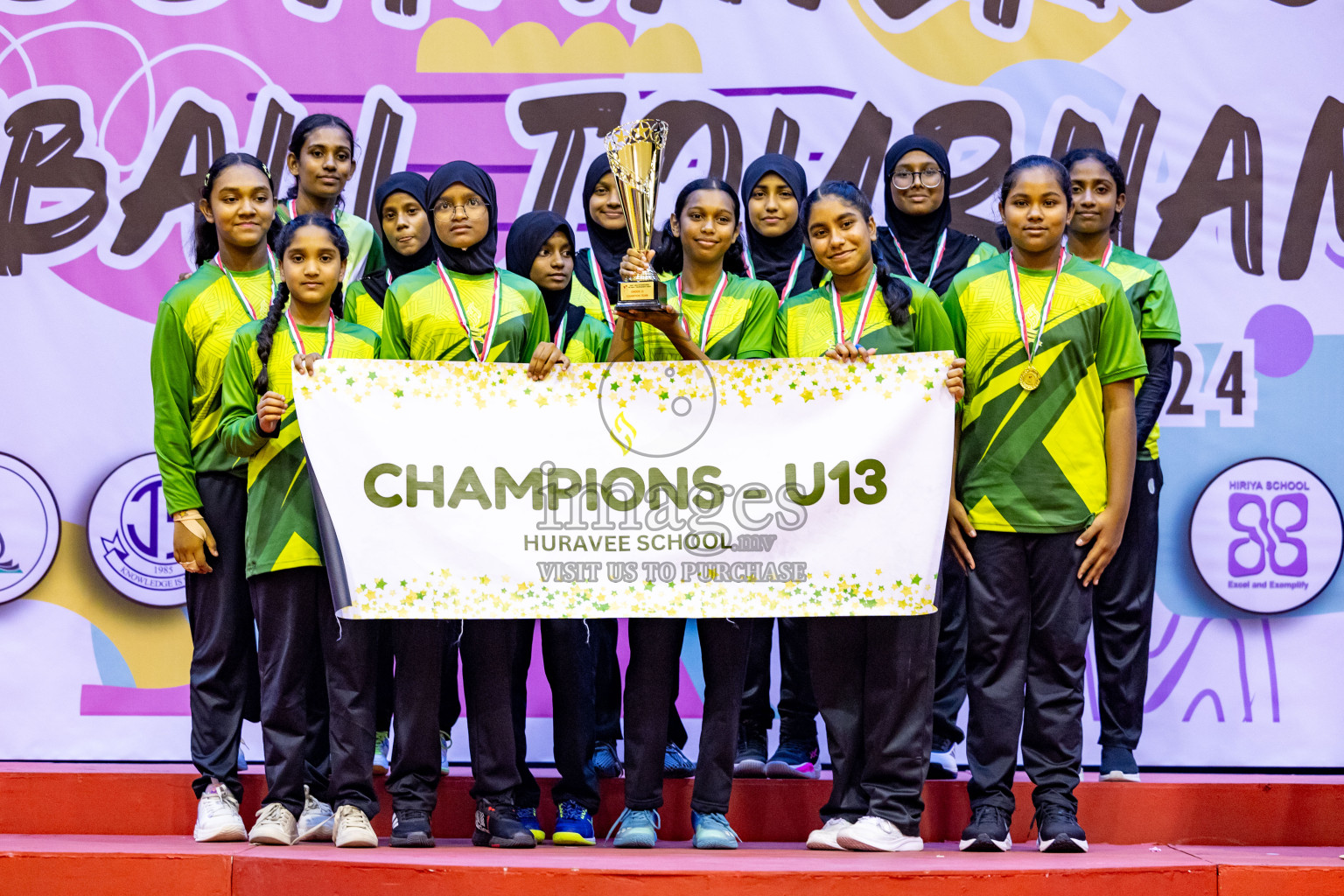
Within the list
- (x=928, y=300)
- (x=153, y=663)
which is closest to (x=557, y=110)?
(x=928, y=300)

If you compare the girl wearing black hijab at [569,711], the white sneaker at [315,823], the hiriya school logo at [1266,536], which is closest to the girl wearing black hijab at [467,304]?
the girl wearing black hijab at [569,711]

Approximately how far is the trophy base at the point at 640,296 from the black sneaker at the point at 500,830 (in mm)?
1306

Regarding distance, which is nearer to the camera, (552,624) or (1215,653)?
(552,624)

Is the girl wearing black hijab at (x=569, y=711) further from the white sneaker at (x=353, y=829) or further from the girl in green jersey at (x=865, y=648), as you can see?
the girl in green jersey at (x=865, y=648)

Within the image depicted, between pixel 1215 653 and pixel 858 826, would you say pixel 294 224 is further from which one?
pixel 1215 653

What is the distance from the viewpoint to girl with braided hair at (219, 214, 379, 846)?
3156 millimetres

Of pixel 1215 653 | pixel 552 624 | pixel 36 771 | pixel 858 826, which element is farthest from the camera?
pixel 1215 653

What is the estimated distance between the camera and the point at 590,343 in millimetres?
3516

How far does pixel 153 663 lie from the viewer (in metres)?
4.63

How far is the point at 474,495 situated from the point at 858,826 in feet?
4.13

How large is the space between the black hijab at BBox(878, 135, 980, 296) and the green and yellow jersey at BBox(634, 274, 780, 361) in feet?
2.08

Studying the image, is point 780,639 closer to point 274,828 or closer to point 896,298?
point 896,298

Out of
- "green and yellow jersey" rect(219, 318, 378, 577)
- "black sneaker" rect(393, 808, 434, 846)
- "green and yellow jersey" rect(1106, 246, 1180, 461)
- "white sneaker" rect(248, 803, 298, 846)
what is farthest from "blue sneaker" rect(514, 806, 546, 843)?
"green and yellow jersey" rect(1106, 246, 1180, 461)

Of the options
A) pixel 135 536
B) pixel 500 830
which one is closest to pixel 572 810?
pixel 500 830
